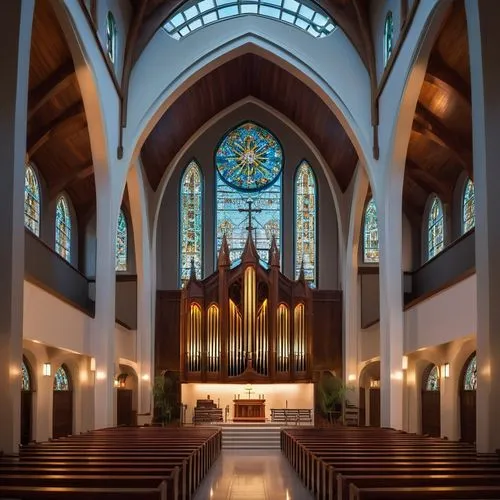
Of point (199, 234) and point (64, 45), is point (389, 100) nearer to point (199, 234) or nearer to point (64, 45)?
point (64, 45)

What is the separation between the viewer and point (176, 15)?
64.0 ft

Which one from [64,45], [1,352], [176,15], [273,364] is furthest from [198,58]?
[1,352]

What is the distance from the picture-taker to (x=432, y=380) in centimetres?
2014

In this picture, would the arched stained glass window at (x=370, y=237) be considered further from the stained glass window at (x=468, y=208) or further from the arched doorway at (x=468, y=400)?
the arched doorway at (x=468, y=400)

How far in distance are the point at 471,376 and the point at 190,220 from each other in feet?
38.5

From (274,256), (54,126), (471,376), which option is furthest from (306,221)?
(54,126)

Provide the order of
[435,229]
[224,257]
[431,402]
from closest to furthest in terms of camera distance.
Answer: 1. [431,402]
2. [435,229]
3. [224,257]

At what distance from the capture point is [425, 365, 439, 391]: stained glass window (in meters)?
19.7

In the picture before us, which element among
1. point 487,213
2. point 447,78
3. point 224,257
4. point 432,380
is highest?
point 447,78

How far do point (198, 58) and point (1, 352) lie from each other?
11.6 meters

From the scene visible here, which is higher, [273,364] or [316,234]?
[316,234]

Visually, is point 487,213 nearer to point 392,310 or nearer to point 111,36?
point 392,310

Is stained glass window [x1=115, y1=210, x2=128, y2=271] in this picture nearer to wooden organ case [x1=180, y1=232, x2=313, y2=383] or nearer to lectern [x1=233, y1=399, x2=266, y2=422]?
wooden organ case [x1=180, y1=232, x2=313, y2=383]

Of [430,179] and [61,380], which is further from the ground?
[430,179]
